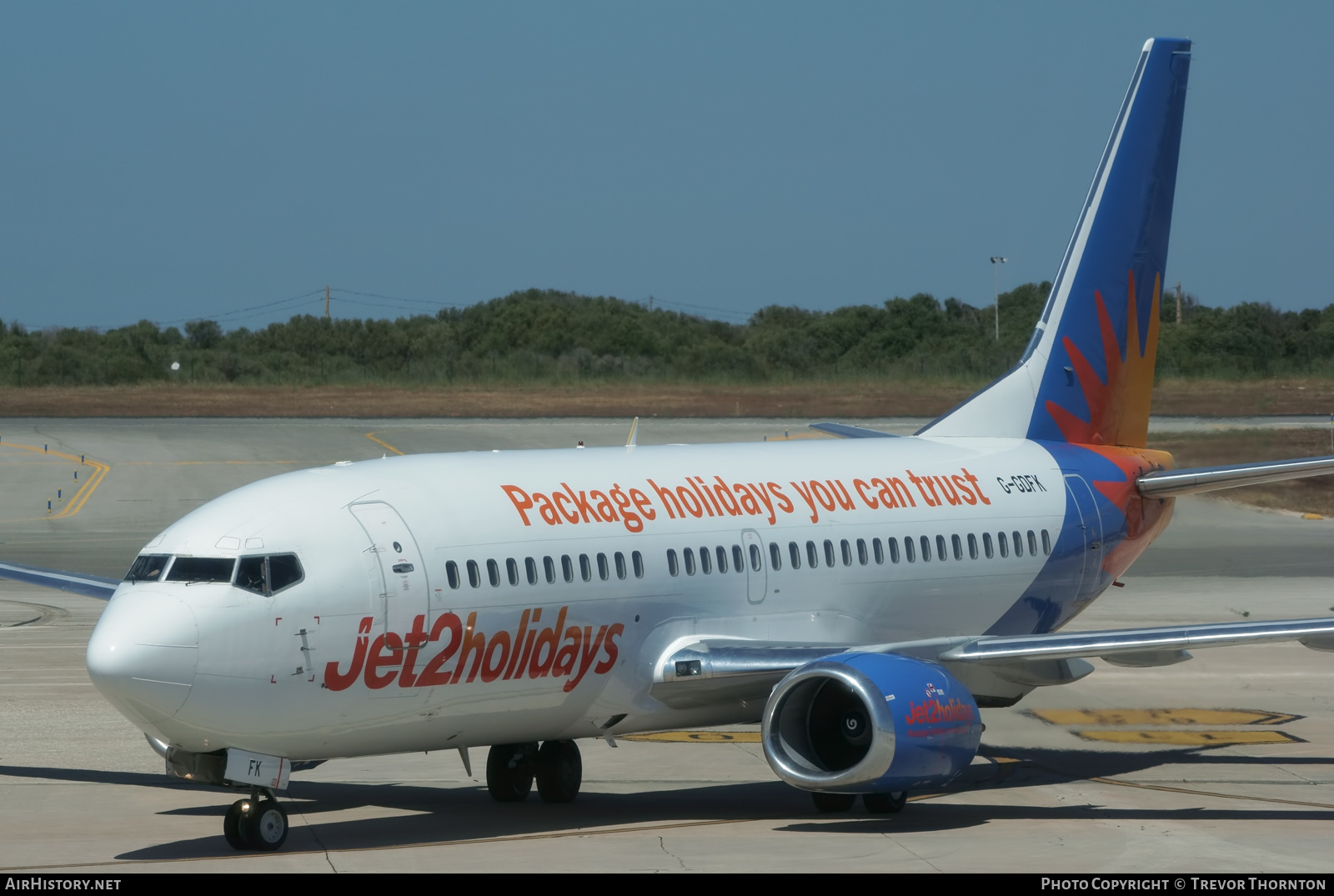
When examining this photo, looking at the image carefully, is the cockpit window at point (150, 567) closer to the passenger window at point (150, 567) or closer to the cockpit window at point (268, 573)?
the passenger window at point (150, 567)

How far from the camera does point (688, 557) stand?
22.1m

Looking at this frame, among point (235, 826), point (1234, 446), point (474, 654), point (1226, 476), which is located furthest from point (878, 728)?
point (1234, 446)

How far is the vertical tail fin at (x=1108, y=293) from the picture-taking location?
2864 cm

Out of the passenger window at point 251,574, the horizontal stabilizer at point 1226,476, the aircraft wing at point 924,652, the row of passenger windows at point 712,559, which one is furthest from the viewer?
the horizontal stabilizer at point 1226,476

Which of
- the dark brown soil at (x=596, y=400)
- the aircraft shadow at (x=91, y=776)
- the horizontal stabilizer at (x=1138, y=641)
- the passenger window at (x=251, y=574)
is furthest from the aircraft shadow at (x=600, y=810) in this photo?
the dark brown soil at (x=596, y=400)

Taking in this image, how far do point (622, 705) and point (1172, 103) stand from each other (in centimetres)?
1465

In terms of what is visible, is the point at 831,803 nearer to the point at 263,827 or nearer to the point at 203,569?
the point at 263,827

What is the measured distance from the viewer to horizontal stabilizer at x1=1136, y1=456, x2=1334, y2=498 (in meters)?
25.7

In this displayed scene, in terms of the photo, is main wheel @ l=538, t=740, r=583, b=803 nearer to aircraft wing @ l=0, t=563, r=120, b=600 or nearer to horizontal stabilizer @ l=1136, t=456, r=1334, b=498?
aircraft wing @ l=0, t=563, r=120, b=600

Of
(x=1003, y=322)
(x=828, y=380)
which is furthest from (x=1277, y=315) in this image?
(x=828, y=380)

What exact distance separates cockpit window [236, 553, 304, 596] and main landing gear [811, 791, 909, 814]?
6.46 meters

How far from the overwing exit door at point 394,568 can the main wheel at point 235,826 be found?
2316mm

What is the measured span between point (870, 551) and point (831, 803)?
398cm

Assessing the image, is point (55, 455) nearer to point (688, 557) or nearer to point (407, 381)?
point (407, 381)
